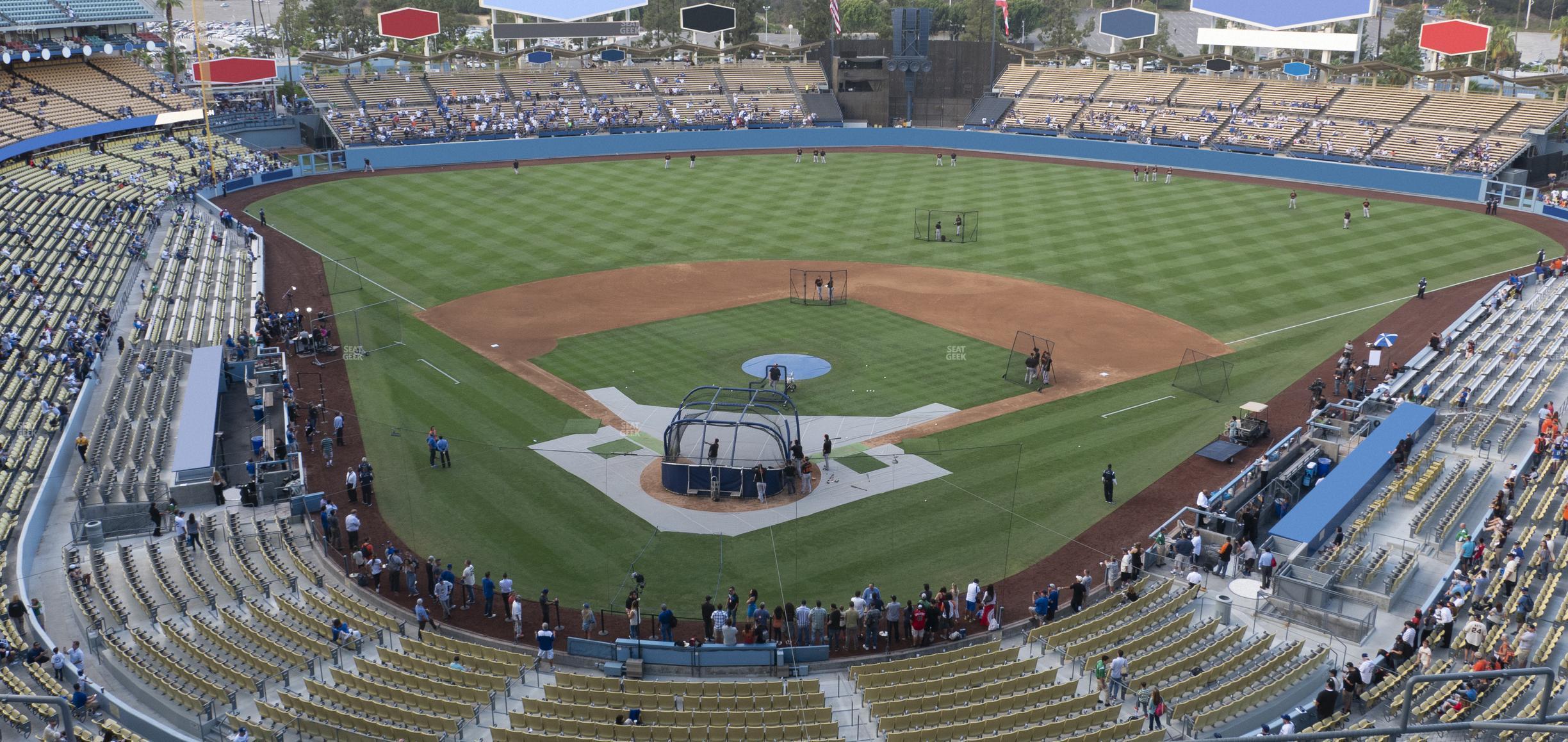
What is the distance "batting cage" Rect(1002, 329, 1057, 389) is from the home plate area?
152 inches

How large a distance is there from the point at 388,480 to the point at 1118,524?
19.0m

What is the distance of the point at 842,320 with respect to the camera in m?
45.8

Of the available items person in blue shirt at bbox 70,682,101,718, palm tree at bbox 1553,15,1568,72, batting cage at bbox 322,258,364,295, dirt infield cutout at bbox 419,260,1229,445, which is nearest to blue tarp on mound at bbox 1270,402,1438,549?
dirt infield cutout at bbox 419,260,1229,445

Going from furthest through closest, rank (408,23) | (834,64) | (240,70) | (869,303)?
(834,64)
(408,23)
(240,70)
(869,303)

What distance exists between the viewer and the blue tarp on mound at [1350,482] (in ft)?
86.3

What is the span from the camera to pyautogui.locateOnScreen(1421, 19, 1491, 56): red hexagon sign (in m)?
76.5

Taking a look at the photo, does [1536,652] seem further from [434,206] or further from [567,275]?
[434,206]

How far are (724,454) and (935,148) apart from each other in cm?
5976

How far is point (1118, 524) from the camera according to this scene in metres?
29.1

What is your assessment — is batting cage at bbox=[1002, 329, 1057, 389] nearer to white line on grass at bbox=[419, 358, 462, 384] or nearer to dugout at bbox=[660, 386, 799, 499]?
dugout at bbox=[660, 386, 799, 499]

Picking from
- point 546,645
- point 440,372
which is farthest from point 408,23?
point 546,645

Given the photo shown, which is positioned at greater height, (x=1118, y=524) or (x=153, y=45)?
(x=153, y=45)

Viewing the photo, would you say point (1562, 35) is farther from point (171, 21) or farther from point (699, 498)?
point (171, 21)

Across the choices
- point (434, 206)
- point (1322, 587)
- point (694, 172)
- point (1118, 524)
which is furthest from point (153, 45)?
point (1322, 587)
